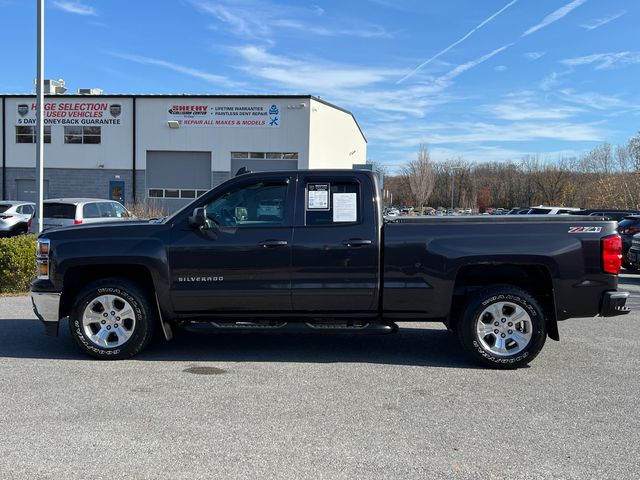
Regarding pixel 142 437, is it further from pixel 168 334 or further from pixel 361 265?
pixel 361 265

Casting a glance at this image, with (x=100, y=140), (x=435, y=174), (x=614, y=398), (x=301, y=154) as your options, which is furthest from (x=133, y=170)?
(x=435, y=174)

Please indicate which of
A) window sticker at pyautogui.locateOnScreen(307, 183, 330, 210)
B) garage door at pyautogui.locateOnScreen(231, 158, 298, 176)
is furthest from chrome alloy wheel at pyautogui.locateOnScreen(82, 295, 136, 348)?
garage door at pyautogui.locateOnScreen(231, 158, 298, 176)

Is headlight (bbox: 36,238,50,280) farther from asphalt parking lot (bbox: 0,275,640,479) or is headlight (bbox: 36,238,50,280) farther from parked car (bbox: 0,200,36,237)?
parked car (bbox: 0,200,36,237)

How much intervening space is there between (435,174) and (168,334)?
96280 mm

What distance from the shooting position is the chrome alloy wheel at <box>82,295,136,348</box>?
5.92 m

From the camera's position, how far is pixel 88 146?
38062 millimetres

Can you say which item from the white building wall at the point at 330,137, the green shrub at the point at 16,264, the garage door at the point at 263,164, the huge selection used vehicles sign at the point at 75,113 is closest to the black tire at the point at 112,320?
the green shrub at the point at 16,264

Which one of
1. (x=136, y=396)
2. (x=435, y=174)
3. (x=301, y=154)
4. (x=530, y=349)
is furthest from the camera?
(x=435, y=174)

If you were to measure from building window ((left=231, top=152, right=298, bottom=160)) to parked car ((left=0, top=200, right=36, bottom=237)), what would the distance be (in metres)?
18.0

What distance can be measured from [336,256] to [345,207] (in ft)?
1.75

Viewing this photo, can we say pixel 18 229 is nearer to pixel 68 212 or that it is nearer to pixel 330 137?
pixel 68 212

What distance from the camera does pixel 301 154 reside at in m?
36.8

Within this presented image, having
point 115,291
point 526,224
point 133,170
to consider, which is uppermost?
point 133,170

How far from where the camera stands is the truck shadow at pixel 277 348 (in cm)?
611
